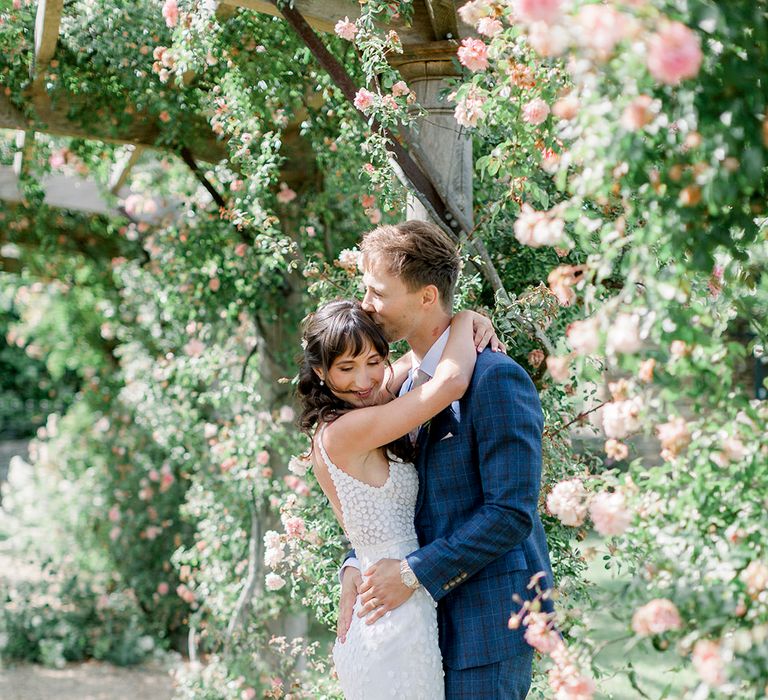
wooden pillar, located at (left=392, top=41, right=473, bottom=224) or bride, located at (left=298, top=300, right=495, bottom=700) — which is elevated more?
wooden pillar, located at (left=392, top=41, right=473, bottom=224)

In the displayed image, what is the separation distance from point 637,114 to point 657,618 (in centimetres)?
64

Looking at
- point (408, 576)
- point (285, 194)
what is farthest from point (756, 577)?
point (285, 194)

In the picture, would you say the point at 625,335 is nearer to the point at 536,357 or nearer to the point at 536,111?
the point at 536,111

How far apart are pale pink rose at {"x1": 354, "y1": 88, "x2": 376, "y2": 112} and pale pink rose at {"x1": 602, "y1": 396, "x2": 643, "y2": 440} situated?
128 cm

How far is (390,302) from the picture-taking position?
Result: 80.4 inches

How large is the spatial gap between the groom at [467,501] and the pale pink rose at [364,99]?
495mm

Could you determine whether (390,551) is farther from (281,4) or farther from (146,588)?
(146,588)

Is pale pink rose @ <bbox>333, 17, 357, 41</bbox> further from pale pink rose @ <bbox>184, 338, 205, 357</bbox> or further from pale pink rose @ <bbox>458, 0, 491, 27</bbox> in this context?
pale pink rose @ <bbox>184, 338, 205, 357</bbox>

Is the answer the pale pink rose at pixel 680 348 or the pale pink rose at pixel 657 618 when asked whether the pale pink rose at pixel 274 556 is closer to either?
the pale pink rose at pixel 657 618

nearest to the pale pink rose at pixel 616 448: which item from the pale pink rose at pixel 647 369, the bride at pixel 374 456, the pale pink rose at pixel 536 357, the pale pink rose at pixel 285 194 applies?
the pale pink rose at pixel 647 369

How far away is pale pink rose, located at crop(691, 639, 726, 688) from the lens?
3.91ft

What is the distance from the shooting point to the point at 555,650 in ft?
4.72

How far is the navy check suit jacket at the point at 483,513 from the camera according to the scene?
185cm

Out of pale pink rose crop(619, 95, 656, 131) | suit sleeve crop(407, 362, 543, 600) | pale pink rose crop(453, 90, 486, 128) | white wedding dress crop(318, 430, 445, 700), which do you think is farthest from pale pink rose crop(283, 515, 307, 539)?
pale pink rose crop(619, 95, 656, 131)
